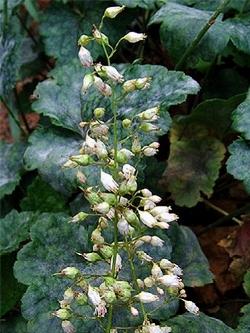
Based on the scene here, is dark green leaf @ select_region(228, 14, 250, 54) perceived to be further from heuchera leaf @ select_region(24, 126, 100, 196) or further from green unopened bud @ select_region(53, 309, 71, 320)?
green unopened bud @ select_region(53, 309, 71, 320)

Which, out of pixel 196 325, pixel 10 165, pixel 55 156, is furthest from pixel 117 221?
pixel 10 165

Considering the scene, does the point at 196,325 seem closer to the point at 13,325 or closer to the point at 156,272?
the point at 156,272

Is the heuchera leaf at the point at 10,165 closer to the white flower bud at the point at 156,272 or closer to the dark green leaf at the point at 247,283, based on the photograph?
the dark green leaf at the point at 247,283

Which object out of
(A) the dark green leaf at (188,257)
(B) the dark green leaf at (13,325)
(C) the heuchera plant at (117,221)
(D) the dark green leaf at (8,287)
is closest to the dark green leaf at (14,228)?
(D) the dark green leaf at (8,287)

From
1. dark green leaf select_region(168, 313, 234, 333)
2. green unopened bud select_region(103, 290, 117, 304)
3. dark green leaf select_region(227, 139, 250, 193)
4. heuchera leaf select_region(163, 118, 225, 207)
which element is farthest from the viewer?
heuchera leaf select_region(163, 118, 225, 207)

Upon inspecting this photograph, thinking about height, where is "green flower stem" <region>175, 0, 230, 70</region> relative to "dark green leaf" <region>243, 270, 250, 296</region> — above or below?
above

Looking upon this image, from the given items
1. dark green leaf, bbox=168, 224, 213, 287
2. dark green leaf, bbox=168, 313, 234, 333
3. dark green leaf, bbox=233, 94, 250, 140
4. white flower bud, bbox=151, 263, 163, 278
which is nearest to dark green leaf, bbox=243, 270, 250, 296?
dark green leaf, bbox=168, 224, 213, 287

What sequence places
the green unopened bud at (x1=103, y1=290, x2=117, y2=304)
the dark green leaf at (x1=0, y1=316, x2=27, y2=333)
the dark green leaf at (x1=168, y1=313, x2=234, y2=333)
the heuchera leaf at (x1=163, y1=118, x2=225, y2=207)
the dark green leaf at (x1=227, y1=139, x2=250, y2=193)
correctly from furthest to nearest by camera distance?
the heuchera leaf at (x1=163, y1=118, x2=225, y2=207) < the dark green leaf at (x1=0, y1=316, x2=27, y2=333) < the dark green leaf at (x1=227, y1=139, x2=250, y2=193) < the dark green leaf at (x1=168, y1=313, x2=234, y2=333) < the green unopened bud at (x1=103, y1=290, x2=117, y2=304)
